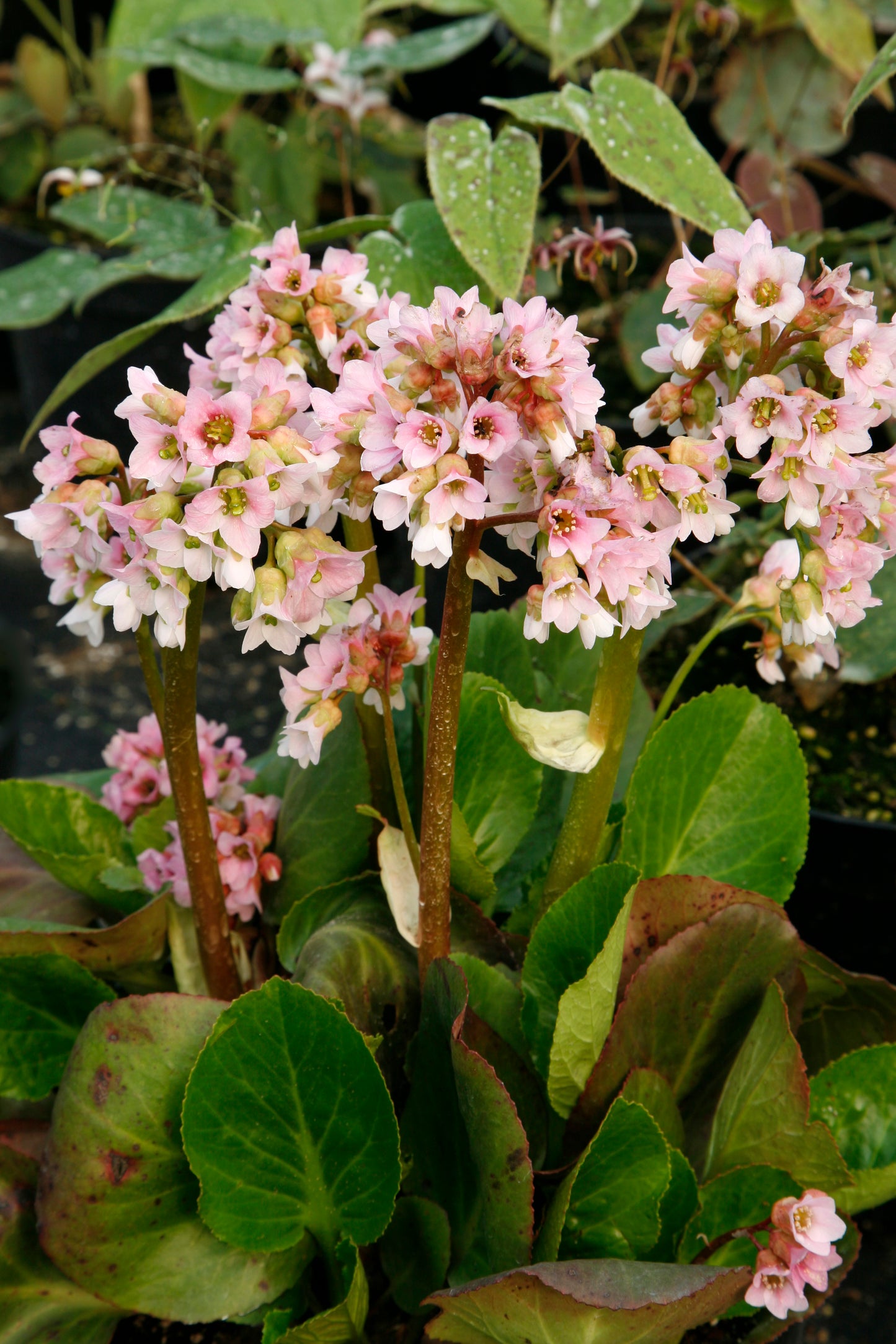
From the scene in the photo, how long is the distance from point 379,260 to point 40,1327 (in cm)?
65

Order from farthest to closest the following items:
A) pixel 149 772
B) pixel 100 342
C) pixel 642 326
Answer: pixel 100 342
pixel 642 326
pixel 149 772

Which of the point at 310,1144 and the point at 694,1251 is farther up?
the point at 310,1144

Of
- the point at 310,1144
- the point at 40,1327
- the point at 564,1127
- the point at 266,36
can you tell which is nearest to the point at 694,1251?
the point at 564,1127

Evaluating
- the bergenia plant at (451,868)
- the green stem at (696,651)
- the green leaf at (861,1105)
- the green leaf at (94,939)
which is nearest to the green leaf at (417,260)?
the bergenia plant at (451,868)

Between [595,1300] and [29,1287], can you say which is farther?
[29,1287]

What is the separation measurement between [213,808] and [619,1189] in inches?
12.3

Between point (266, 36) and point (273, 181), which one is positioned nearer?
point (266, 36)

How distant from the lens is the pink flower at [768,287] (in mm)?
475

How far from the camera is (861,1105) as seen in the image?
64 centimetres

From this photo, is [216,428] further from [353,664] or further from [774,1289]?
[774,1289]

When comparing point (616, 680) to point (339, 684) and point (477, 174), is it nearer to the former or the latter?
point (339, 684)

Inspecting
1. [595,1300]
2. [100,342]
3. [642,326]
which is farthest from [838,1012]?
[100,342]

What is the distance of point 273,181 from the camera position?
160 centimetres

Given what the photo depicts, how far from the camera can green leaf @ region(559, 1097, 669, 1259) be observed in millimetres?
549
